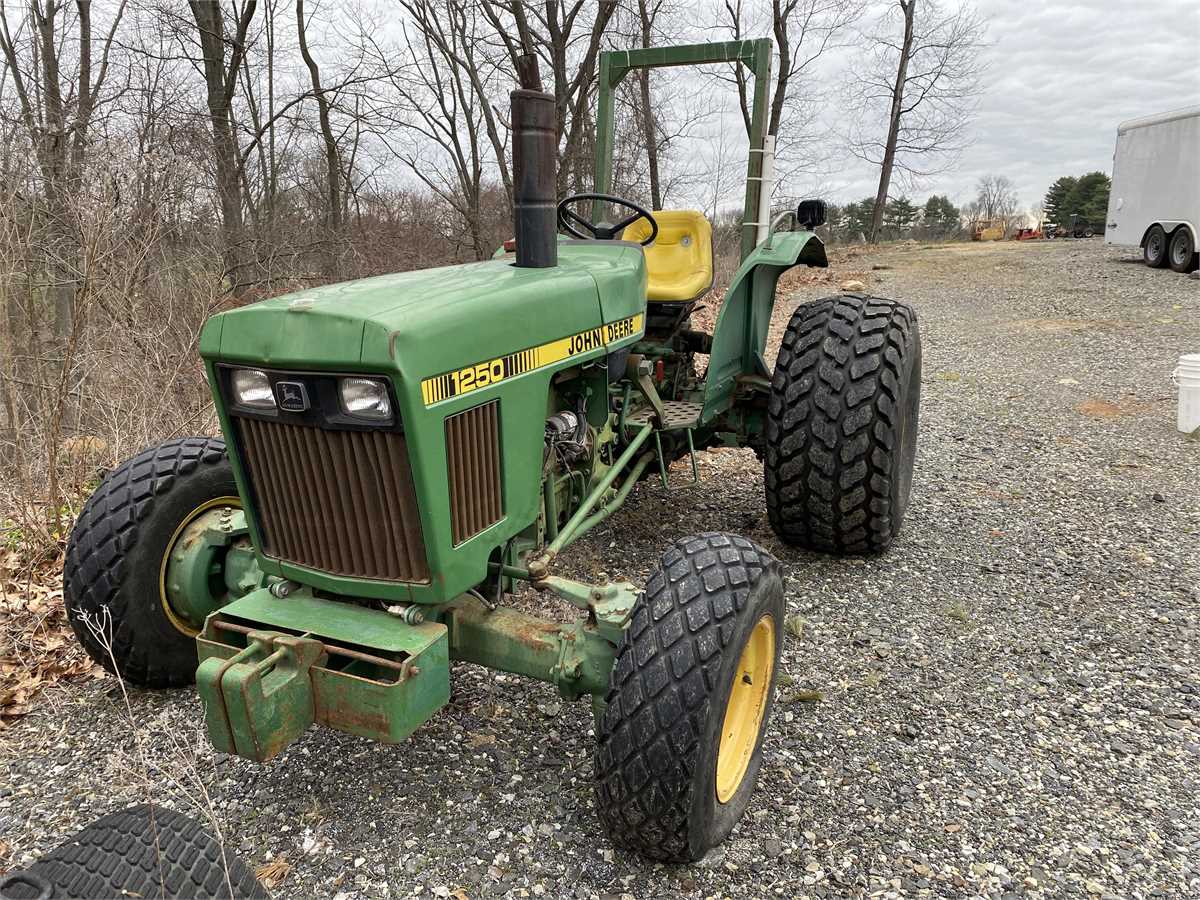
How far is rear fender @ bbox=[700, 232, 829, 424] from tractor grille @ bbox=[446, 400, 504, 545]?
1.67 m

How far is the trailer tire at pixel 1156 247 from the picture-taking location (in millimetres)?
14867

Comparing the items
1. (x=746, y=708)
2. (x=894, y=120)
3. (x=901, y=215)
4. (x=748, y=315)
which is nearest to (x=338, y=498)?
(x=746, y=708)

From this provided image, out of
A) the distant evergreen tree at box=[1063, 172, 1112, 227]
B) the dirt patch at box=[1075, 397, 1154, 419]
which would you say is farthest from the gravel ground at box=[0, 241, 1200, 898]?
A: the distant evergreen tree at box=[1063, 172, 1112, 227]

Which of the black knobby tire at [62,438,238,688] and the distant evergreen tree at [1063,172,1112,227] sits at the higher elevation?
the distant evergreen tree at [1063,172,1112,227]

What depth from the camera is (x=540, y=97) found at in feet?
8.46

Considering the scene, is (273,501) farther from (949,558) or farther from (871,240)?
(871,240)

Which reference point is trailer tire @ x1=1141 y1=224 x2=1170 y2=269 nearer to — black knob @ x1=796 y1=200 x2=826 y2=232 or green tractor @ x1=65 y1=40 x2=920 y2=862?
black knob @ x1=796 y1=200 x2=826 y2=232

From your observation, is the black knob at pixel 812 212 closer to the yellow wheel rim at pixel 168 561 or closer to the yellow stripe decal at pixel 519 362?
the yellow stripe decal at pixel 519 362

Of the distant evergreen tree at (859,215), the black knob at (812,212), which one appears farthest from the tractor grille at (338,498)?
the distant evergreen tree at (859,215)

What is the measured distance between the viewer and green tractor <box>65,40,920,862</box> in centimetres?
212

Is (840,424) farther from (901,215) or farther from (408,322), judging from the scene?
(901,215)

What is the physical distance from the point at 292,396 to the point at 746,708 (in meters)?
1.59

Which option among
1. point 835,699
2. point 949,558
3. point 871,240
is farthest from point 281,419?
point 871,240

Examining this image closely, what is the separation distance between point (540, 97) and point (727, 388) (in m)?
1.95
